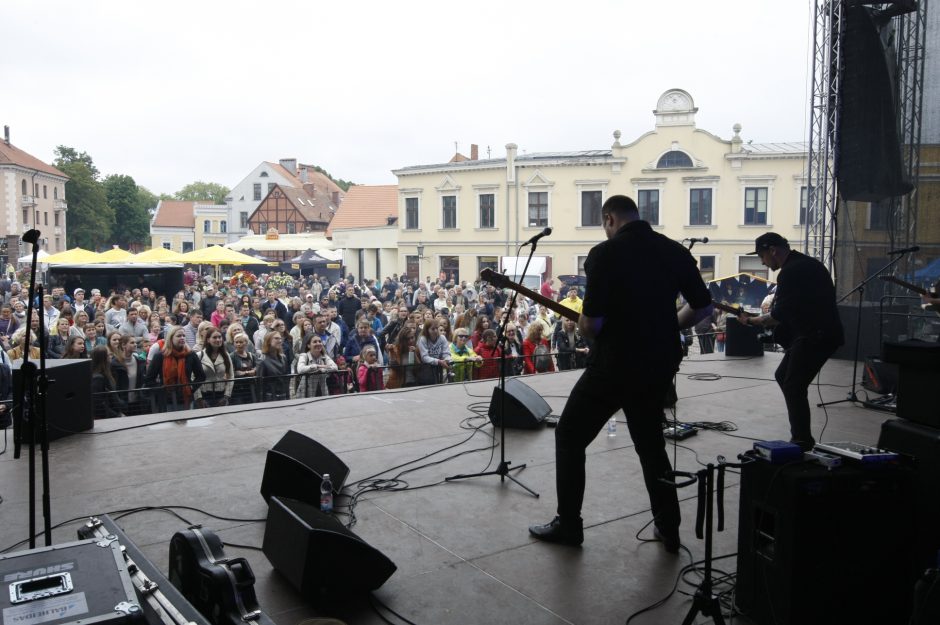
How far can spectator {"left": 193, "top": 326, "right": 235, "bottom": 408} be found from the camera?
723 centimetres

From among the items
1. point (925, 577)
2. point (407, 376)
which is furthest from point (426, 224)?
point (925, 577)

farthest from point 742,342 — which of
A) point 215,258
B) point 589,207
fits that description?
point 589,207

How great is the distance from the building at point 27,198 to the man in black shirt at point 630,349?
34.3 metres

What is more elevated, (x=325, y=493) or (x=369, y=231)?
(x=369, y=231)

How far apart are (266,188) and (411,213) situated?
2492cm

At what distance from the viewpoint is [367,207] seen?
126ft

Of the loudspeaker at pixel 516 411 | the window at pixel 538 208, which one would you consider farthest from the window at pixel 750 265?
the loudspeaker at pixel 516 411

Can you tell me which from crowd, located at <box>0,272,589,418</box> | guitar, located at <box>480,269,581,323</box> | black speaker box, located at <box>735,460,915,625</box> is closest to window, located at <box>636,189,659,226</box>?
crowd, located at <box>0,272,589,418</box>

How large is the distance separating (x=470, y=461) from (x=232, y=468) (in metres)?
1.56

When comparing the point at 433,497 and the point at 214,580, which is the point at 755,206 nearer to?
the point at 433,497

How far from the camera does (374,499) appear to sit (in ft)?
13.5

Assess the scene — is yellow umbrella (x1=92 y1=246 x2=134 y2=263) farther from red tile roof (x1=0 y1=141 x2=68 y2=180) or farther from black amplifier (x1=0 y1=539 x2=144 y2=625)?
red tile roof (x1=0 y1=141 x2=68 y2=180)

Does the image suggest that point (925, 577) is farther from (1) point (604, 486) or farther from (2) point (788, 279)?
(2) point (788, 279)

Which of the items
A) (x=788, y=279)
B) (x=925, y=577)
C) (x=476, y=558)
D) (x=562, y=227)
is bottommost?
(x=476, y=558)
